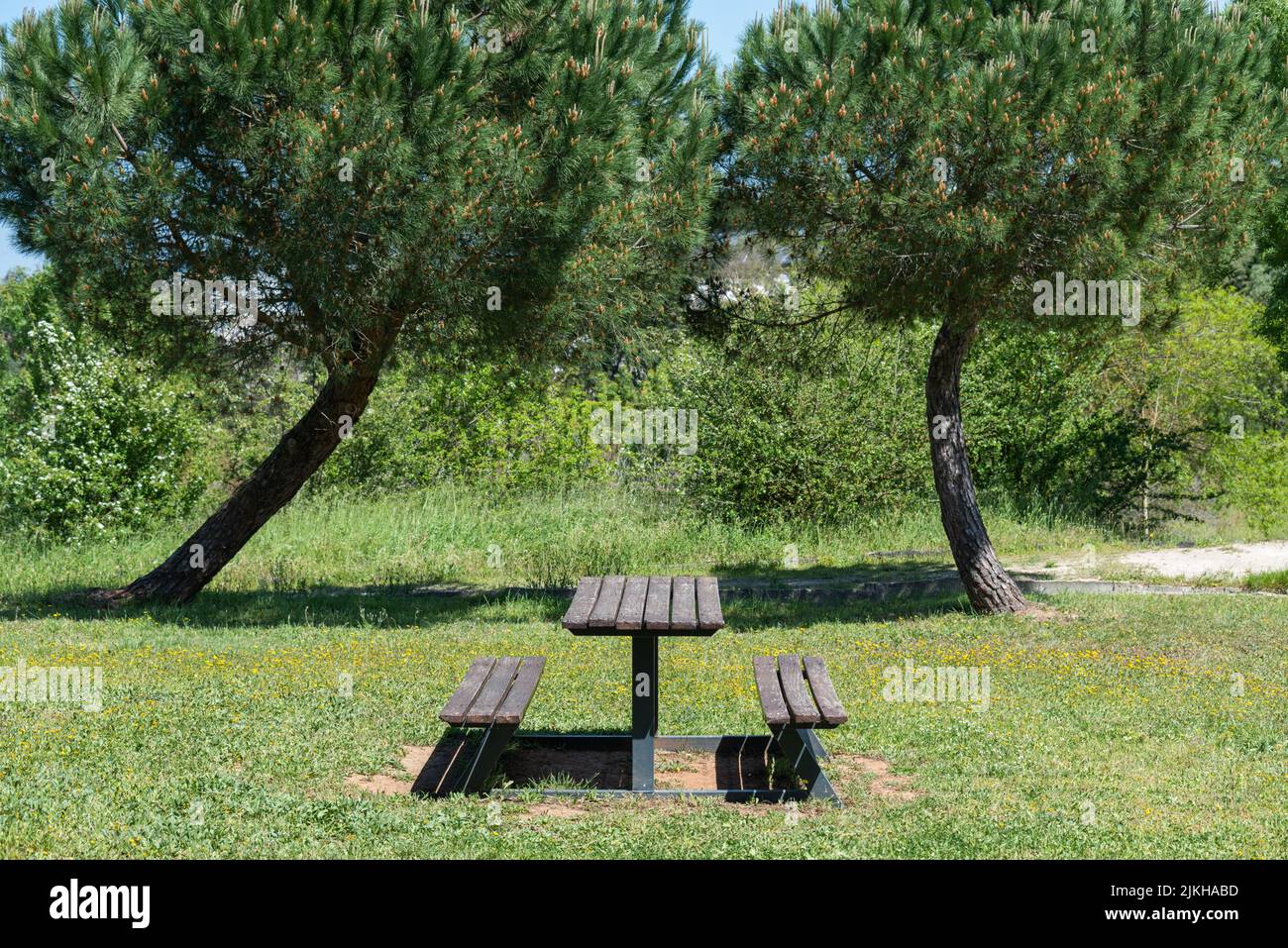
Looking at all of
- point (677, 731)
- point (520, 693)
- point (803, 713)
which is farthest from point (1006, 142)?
point (520, 693)

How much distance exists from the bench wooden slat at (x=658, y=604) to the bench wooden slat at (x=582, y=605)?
0.26m

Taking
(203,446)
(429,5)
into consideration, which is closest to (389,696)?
(429,5)

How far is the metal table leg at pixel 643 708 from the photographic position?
5.55 m

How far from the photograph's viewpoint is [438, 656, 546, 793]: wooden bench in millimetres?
5145

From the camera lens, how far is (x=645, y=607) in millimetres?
5523

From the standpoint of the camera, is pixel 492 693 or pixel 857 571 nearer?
pixel 492 693

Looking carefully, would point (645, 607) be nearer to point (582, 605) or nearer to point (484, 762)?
point (582, 605)

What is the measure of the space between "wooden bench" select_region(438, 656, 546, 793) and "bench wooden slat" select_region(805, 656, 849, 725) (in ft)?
4.15

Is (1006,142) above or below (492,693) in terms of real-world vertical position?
above

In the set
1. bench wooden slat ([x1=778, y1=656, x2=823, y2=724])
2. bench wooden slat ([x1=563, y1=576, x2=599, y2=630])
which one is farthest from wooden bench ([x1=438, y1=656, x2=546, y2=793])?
bench wooden slat ([x1=778, y1=656, x2=823, y2=724])

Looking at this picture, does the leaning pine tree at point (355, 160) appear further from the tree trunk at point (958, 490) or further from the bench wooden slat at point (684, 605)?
the bench wooden slat at point (684, 605)

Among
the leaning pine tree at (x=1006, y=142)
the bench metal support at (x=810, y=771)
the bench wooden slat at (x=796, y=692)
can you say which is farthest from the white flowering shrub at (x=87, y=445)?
the bench metal support at (x=810, y=771)

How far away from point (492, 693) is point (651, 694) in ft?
2.34

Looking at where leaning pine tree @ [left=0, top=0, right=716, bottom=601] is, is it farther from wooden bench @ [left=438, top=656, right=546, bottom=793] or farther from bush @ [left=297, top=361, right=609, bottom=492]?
bush @ [left=297, top=361, right=609, bottom=492]
